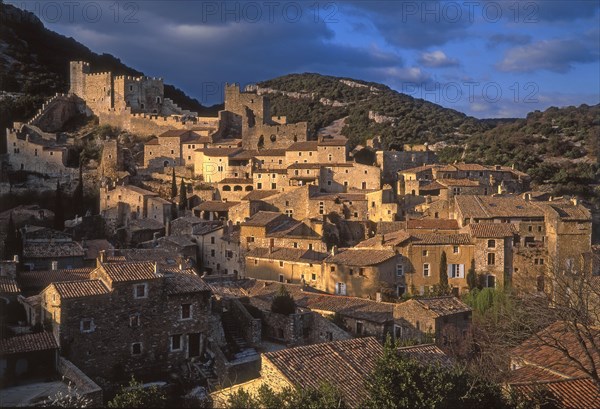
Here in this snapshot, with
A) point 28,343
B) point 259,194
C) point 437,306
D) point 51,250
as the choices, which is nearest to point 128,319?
point 28,343

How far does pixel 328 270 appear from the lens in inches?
1435

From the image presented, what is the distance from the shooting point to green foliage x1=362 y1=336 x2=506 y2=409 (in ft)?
45.0

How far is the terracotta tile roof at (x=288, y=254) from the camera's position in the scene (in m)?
38.0

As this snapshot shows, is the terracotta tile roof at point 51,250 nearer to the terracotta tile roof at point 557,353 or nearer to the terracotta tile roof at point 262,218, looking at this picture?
the terracotta tile roof at point 262,218

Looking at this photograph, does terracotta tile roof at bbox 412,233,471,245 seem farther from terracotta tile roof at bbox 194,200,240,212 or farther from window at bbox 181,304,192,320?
window at bbox 181,304,192,320

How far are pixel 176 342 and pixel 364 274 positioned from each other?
15257 mm

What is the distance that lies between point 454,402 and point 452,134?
249 feet

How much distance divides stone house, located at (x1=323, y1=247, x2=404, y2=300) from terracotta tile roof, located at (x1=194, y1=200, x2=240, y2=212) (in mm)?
14004

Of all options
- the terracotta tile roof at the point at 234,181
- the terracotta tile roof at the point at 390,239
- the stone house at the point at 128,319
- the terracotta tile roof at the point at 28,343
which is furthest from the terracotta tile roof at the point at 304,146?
the terracotta tile roof at the point at 28,343

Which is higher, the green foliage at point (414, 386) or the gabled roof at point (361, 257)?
the gabled roof at point (361, 257)

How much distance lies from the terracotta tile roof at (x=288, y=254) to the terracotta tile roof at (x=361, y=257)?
42.9 inches

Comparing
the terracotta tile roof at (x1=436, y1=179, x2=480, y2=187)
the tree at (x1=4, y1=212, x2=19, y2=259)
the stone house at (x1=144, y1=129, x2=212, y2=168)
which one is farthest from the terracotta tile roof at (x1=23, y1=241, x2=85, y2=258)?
the stone house at (x1=144, y1=129, x2=212, y2=168)

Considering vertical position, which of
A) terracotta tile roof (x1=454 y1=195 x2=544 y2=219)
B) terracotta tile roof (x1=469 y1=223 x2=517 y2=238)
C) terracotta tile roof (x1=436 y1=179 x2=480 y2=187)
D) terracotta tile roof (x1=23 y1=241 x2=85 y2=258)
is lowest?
terracotta tile roof (x1=23 y1=241 x2=85 y2=258)

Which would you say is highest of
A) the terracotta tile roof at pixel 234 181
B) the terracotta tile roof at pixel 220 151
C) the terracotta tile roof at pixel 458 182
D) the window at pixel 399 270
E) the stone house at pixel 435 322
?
the terracotta tile roof at pixel 220 151
